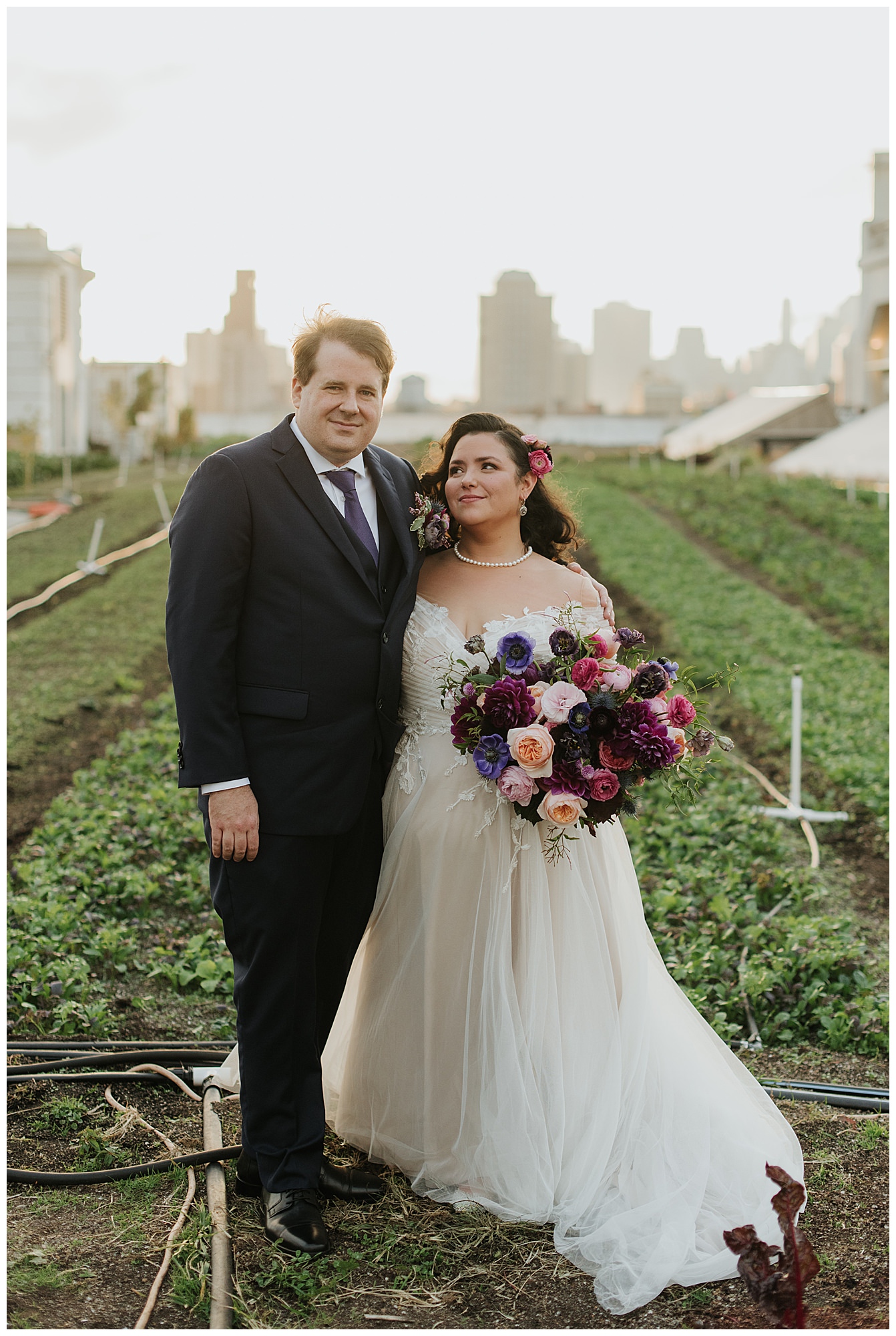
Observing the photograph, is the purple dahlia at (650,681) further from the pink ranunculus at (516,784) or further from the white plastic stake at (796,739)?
the white plastic stake at (796,739)

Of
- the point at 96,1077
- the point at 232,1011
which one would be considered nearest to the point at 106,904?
the point at 232,1011

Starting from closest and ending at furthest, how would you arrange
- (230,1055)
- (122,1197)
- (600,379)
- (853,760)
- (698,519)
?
(122,1197)
(230,1055)
(853,760)
(698,519)
(600,379)

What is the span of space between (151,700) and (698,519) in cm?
1577

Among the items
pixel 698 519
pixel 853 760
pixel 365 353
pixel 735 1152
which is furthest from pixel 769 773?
pixel 698 519

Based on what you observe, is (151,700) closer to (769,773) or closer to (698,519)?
(769,773)

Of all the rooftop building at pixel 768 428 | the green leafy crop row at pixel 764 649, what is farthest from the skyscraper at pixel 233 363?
the green leafy crop row at pixel 764 649

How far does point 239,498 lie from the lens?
3.20 metres

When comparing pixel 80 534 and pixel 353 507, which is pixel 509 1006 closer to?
pixel 353 507

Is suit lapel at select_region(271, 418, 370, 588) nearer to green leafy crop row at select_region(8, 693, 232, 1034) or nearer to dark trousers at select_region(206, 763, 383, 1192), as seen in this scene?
dark trousers at select_region(206, 763, 383, 1192)

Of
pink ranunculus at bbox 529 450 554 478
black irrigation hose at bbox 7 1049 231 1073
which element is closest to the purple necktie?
pink ranunculus at bbox 529 450 554 478

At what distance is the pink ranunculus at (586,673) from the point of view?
10.6 feet

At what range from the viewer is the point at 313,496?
130 inches

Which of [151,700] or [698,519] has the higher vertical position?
[698,519]

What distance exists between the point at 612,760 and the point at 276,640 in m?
1.05
